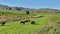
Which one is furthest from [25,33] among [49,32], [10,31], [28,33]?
[49,32]

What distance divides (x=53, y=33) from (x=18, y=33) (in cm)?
935

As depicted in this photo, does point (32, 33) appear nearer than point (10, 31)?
Yes

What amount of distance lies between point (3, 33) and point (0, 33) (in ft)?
2.19

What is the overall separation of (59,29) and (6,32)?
12226 mm

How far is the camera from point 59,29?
102 ft

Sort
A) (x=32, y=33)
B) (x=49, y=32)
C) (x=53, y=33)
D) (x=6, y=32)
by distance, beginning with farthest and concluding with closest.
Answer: (x=6, y=32) < (x=32, y=33) < (x=49, y=32) < (x=53, y=33)

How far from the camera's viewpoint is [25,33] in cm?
3641

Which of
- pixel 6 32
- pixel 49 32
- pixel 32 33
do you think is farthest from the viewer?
pixel 6 32

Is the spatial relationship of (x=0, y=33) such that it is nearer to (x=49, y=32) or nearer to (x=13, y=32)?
(x=13, y=32)

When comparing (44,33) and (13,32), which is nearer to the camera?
(44,33)

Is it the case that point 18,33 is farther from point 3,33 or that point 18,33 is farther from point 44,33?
point 44,33

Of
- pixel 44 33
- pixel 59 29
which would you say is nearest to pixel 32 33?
pixel 44 33

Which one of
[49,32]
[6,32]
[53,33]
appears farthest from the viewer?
[6,32]

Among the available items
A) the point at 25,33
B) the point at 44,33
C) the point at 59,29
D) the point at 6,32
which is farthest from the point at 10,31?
the point at 59,29
